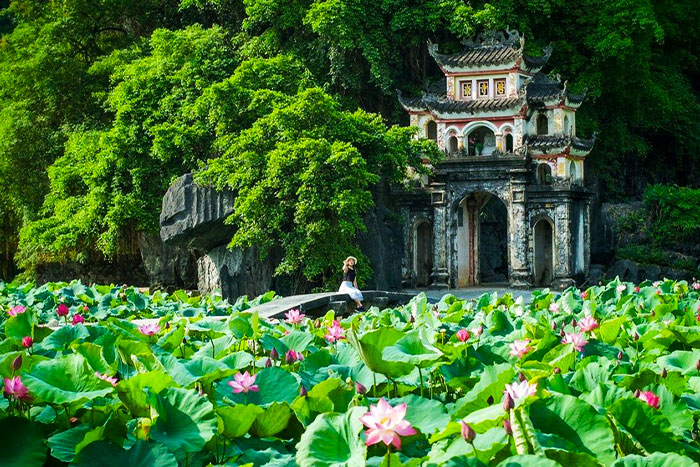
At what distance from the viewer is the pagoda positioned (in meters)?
24.6

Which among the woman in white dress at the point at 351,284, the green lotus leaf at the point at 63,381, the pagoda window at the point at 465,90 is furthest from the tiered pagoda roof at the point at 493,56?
the green lotus leaf at the point at 63,381

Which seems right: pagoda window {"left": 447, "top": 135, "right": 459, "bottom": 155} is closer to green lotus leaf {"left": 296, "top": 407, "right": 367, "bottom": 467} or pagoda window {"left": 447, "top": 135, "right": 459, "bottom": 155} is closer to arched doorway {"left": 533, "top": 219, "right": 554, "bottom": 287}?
arched doorway {"left": 533, "top": 219, "right": 554, "bottom": 287}

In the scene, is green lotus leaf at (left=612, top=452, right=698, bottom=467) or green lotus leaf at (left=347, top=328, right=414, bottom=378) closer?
green lotus leaf at (left=612, top=452, right=698, bottom=467)

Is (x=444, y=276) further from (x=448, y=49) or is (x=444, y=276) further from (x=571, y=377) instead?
(x=571, y=377)

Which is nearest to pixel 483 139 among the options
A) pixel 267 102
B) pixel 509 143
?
pixel 509 143

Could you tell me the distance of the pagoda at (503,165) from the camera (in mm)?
24609

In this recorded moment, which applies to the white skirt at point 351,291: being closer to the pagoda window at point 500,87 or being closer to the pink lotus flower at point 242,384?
the pink lotus flower at point 242,384

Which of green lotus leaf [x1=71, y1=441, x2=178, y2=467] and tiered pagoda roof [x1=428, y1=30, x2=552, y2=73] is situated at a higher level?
tiered pagoda roof [x1=428, y1=30, x2=552, y2=73]

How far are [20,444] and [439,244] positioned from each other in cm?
2336

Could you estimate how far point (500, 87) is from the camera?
2514 cm

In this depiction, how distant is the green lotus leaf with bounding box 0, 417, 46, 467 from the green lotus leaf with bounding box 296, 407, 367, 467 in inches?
24.0

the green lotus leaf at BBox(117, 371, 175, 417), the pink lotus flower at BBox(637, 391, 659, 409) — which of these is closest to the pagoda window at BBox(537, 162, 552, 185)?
the pink lotus flower at BBox(637, 391, 659, 409)

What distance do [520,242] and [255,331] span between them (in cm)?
2061

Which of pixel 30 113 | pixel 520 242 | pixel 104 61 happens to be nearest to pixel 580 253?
pixel 520 242
